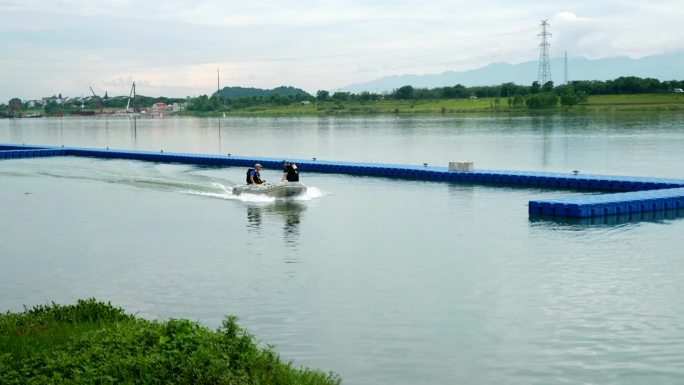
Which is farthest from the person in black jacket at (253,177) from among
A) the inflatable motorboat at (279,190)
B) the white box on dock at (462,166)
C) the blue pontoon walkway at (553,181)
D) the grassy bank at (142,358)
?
the grassy bank at (142,358)

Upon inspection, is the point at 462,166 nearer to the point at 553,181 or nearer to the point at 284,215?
the point at 553,181

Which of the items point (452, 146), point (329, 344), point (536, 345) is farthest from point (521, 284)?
point (452, 146)

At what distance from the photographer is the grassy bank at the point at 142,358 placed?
1206 cm

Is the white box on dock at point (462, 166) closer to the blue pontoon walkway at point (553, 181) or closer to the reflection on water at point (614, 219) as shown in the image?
the blue pontoon walkway at point (553, 181)

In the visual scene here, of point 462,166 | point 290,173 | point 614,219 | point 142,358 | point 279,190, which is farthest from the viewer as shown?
point 462,166

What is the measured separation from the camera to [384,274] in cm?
2348

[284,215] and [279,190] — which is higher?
[279,190]

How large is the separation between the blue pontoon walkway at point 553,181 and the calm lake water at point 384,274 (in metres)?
1.38

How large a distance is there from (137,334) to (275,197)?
2710cm

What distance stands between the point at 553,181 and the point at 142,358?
3573 cm

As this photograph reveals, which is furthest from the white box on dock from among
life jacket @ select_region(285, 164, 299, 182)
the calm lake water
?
life jacket @ select_region(285, 164, 299, 182)

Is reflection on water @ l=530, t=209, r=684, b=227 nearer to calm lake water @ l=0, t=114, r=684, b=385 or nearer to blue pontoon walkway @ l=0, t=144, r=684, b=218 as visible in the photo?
blue pontoon walkway @ l=0, t=144, r=684, b=218

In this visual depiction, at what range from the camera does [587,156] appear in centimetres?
7238

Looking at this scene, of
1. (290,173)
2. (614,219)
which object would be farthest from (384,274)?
(290,173)
